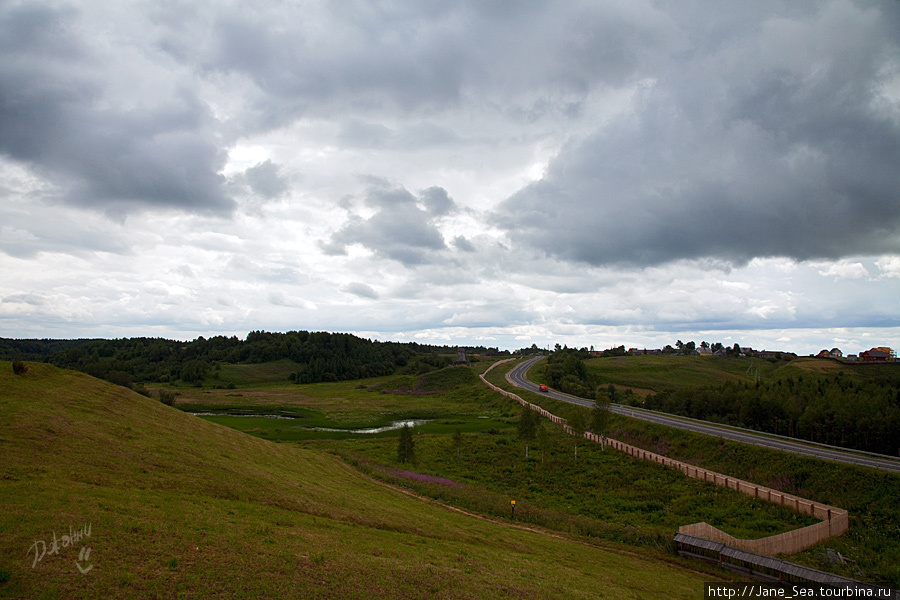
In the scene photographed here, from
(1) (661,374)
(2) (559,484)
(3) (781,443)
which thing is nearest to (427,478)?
(2) (559,484)

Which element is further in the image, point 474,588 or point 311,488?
point 311,488

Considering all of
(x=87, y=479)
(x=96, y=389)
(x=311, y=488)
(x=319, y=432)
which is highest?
(x=96, y=389)

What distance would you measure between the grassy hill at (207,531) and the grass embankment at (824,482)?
1124 centimetres

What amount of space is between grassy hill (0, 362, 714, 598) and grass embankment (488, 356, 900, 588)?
1124 centimetres

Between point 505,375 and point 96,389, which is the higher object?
point 96,389

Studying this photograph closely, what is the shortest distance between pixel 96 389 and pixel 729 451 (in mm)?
62214

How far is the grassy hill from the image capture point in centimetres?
1446

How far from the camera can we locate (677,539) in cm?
2927

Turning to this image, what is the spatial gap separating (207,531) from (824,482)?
50761mm

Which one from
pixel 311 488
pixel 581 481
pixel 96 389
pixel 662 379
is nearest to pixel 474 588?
pixel 311 488

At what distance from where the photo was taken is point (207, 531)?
58.9 feet

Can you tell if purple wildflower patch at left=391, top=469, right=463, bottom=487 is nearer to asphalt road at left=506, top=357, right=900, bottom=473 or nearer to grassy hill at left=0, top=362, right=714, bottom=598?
grassy hill at left=0, top=362, right=714, bottom=598

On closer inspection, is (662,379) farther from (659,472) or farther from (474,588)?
(474,588)

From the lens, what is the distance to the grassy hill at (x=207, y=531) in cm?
1446
